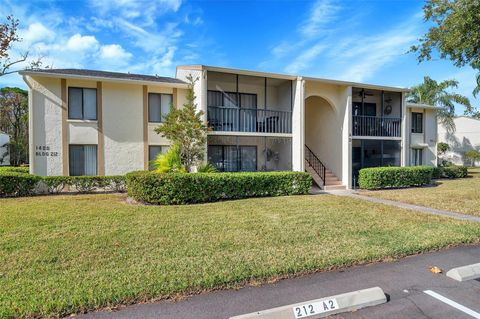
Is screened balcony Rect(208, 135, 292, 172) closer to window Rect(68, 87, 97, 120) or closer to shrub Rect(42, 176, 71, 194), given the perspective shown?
window Rect(68, 87, 97, 120)

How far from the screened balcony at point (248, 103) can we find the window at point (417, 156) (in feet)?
37.7

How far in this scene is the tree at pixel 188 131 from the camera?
39.7 feet

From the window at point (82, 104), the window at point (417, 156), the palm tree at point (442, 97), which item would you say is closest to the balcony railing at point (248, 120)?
the window at point (82, 104)

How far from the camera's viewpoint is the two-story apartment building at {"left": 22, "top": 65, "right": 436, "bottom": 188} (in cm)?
1348

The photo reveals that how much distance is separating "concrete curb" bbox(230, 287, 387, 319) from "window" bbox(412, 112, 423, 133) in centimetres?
2061

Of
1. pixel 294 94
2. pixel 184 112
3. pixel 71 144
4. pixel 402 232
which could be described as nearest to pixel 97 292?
pixel 402 232

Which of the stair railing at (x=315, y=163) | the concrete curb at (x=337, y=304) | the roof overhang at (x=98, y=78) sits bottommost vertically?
the concrete curb at (x=337, y=304)

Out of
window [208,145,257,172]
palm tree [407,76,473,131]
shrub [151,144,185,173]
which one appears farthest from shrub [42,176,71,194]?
palm tree [407,76,473,131]

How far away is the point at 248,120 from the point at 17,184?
10639 mm

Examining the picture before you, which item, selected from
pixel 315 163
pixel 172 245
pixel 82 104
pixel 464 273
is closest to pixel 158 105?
pixel 82 104

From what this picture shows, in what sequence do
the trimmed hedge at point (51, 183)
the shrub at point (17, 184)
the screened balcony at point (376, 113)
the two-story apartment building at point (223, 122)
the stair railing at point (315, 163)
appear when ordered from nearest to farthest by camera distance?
1. the shrub at point (17, 184)
2. the trimmed hedge at point (51, 183)
3. the two-story apartment building at point (223, 122)
4. the stair railing at point (315, 163)
5. the screened balcony at point (376, 113)

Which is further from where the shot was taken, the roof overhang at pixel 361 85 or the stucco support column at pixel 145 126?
the roof overhang at pixel 361 85

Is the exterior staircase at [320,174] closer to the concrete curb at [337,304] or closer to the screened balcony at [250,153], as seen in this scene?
the screened balcony at [250,153]

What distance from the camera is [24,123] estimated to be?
31188 millimetres
